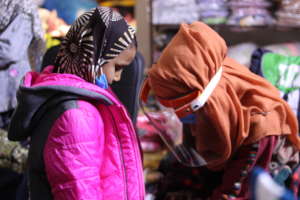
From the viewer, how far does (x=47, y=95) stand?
0.85 m

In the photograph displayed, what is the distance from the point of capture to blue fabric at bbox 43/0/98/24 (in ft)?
6.23

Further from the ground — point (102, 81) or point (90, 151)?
point (102, 81)

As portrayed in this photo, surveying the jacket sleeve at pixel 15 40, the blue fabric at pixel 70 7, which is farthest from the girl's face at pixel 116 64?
the blue fabric at pixel 70 7

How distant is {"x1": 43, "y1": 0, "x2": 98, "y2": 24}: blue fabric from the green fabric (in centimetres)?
99

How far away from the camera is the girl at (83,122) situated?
81cm

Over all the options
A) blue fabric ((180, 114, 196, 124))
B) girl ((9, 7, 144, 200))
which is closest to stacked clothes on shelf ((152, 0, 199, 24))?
blue fabric ((180, 114, 196, 124))

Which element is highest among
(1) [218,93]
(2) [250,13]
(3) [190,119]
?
(2) [250,13]

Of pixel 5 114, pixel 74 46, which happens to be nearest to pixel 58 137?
pixel 74 46

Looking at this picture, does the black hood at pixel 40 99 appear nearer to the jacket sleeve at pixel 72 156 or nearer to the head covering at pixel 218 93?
the jacket sleeve at pixel 72 156

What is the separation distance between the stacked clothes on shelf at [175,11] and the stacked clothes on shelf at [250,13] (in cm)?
23

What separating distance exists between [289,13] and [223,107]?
47.5 inches

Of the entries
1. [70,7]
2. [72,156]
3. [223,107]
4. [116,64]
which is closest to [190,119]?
[223,107]

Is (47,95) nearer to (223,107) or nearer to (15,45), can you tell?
(223,107)

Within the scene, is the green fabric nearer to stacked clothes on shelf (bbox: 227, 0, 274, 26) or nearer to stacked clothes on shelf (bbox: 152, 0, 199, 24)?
stacked clothes on shelf (bbox: 227, 0, 274, 26)
